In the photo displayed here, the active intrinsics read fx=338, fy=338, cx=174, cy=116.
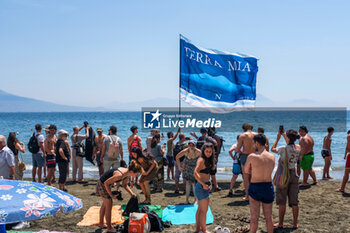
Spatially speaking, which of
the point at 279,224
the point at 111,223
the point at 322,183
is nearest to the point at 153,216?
the point at 111,223

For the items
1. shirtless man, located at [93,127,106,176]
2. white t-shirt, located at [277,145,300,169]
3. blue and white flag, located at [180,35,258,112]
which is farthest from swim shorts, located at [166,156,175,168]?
white t-shirt, located at [277,145,300,169]

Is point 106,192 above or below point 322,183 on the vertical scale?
above

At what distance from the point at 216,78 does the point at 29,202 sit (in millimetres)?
7924

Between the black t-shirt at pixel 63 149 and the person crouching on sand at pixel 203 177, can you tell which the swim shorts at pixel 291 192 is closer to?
the person crouching on sand at pixel 203 177

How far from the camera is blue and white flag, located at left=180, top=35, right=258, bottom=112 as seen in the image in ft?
31.7

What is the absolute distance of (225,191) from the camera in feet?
32.2

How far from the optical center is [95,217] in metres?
7.33

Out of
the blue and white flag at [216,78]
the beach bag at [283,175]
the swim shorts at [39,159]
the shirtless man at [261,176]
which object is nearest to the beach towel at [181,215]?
the beach bag at [283,175]

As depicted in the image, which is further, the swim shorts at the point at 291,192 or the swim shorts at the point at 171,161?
the swim shorts at the point at 171,161

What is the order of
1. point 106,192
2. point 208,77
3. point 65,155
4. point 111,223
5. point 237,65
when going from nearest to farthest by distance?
point 106,192 → point 111,223 → point 65,155 → point 208,77 → point 237,65

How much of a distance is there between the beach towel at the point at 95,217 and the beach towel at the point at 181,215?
97cm

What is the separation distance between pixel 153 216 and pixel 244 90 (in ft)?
18.9

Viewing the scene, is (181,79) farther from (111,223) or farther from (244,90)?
(111,223)

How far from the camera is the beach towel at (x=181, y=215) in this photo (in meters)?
7.06
